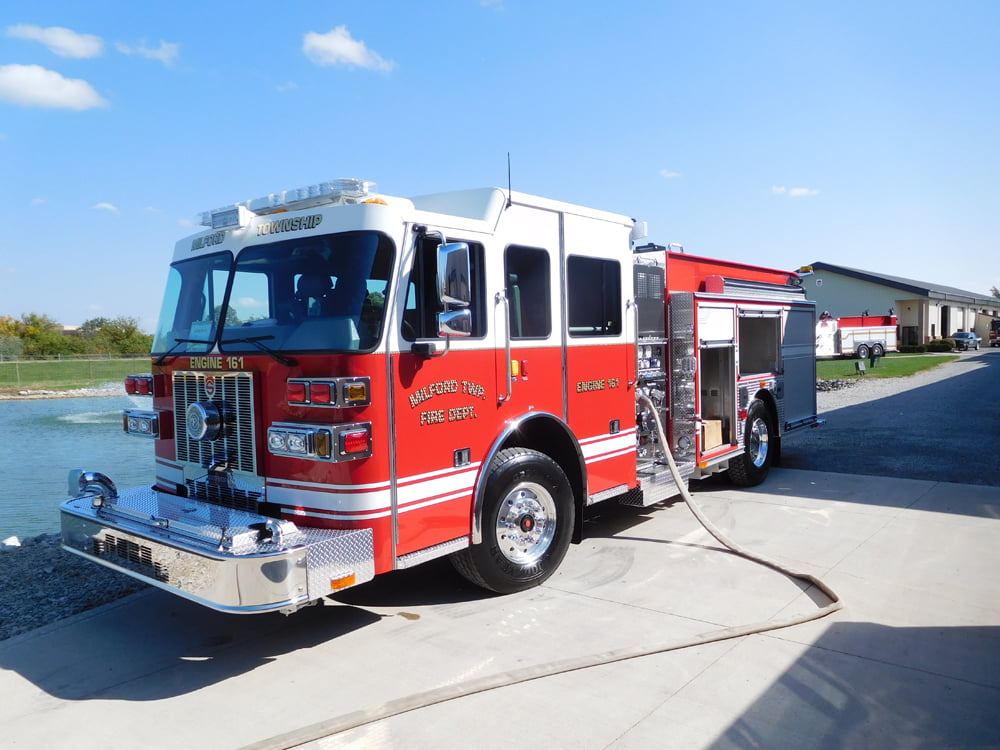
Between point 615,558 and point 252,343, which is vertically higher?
point 252,343

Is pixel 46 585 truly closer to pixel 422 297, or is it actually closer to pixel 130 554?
pixel 130 554

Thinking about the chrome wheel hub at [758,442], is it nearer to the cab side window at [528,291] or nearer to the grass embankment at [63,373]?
the cab side window at [528,291]

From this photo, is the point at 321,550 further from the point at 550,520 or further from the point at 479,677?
the point at 550,520

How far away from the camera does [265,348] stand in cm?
438

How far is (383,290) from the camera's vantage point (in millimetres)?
4273

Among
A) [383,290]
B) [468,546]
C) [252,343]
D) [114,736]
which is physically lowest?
[114,736]

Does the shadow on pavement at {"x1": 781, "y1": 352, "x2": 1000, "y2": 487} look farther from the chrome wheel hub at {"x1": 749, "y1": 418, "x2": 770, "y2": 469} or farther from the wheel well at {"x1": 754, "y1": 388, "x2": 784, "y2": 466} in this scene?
the chrome wheel hub at {"x1": 749, "y1": 418, "x2": 770, "y2": 469}

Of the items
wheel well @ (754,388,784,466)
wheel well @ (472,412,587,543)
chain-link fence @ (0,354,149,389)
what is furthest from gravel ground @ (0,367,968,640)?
chain-link fence @ (0,354,149,389)

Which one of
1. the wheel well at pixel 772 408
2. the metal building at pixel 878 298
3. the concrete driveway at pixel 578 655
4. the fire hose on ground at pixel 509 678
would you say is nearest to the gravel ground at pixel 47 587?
the concrete driveway at pixel 578 655

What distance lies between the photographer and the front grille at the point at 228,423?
4512 millimetres

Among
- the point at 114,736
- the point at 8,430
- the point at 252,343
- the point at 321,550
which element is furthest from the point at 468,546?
the point at 8,430

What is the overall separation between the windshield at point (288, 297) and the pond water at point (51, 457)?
101cm

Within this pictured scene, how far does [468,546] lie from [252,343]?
187 centimetres

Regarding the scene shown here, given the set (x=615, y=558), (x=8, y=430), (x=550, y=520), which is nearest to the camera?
(x=550, y=520)
